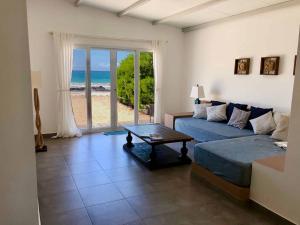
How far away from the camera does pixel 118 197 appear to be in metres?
2.89

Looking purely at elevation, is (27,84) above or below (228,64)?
below

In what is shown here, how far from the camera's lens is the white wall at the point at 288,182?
2.28 m

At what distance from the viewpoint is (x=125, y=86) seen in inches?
243

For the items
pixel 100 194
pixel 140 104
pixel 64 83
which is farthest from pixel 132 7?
pixel 100 194

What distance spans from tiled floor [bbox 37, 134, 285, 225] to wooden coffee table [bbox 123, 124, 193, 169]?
0.15 metres

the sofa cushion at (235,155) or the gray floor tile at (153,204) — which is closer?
the gray floor tile at (153,204)

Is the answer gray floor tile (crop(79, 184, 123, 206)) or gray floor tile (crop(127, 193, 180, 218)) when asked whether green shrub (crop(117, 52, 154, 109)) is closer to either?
gray floor tile (crop(79, 184, 123, 206))

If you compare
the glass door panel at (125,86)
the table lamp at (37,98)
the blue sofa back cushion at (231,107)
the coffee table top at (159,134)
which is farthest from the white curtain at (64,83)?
the blue sofa back cushion at (231,107)

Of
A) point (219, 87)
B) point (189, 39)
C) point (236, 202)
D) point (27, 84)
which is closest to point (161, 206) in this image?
point (236, 202)

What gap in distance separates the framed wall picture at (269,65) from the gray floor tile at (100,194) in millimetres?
3286

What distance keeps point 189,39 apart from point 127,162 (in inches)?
153

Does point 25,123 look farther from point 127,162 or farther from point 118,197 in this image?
point 127,162

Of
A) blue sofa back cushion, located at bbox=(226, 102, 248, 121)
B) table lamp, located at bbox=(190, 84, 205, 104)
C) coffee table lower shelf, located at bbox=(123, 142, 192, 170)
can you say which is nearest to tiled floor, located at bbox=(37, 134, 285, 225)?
coffee table lower shelf, located at bbox=(123, 142, 192, 170)

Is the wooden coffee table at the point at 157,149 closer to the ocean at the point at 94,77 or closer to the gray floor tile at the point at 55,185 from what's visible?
the gray floor tile at the point at 55,185
